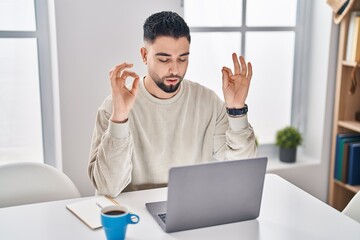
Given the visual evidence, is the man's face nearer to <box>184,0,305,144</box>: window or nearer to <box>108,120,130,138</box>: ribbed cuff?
<box>108,120,130,138</box>: ribbed cuff

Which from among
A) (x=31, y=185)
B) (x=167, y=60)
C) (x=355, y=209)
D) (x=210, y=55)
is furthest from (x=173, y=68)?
(x=210, y=55)

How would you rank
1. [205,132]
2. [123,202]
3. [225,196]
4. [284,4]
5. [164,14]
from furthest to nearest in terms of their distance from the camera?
[284,4] → [205,132] → [164,14] → [123,202] → [225,196]

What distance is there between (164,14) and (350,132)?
165 cm

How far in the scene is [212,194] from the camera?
1.34 metres

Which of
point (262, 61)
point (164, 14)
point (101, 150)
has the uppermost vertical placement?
point (164, 14)

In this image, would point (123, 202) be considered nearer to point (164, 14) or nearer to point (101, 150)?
point (101, 150)

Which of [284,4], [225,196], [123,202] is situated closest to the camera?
[225,196]

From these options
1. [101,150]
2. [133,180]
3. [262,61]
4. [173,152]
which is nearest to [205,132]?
[173,152]

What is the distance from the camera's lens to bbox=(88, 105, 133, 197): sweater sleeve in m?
1.57

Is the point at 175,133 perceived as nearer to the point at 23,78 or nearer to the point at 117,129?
the point at 117,129

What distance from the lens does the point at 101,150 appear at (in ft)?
5.21

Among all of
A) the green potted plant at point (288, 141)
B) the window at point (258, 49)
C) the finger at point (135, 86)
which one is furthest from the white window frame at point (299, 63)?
the finger at point (135, 86)

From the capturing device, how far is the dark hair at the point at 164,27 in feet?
5.59

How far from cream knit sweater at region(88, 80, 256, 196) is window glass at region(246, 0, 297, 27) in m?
1.08
